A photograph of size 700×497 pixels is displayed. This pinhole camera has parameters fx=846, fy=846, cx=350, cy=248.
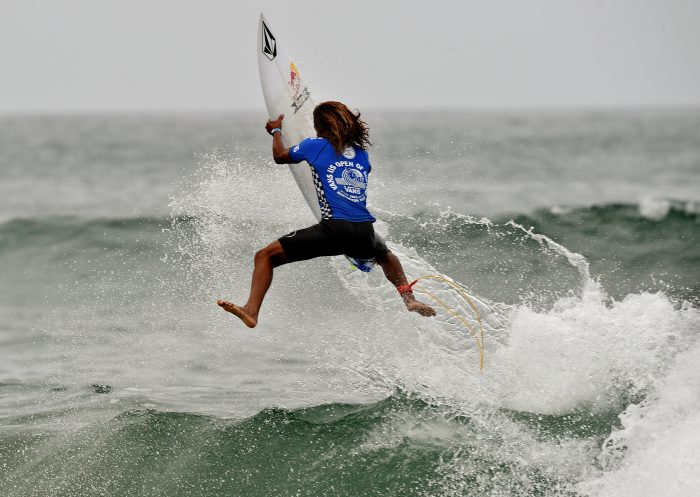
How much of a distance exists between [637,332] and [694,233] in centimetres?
719

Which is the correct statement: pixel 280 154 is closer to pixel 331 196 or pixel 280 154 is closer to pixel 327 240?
pixel 331 196

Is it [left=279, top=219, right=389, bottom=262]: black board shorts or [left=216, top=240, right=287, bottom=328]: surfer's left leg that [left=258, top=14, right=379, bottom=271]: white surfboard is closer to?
[left=279, top=219, right=389, bottom=262]: black board shorts

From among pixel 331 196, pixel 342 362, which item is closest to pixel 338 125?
pixel 331 196

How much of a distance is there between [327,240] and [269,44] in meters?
2.53

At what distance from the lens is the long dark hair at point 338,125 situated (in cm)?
613

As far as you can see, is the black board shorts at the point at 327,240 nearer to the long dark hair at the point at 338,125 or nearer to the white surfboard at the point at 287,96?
the long dark hair at the point at 338,125

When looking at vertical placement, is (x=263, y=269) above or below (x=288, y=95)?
below

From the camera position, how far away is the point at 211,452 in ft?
20.0

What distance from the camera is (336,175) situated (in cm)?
615

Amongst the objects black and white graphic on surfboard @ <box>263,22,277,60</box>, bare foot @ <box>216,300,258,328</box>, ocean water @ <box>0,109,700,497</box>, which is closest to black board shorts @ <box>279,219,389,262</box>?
bare foot @ <box>216,300,258,328</box>

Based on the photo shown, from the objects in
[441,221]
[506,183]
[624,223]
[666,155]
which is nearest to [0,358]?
[441,221]

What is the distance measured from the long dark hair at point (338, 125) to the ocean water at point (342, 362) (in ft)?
6.72

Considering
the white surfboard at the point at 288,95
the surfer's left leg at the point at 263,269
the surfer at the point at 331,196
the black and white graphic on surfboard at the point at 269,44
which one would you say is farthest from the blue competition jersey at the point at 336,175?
the black and white graphic on surfboard at the point at 269,44

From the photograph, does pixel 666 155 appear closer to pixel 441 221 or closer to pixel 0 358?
pixel 441 221
